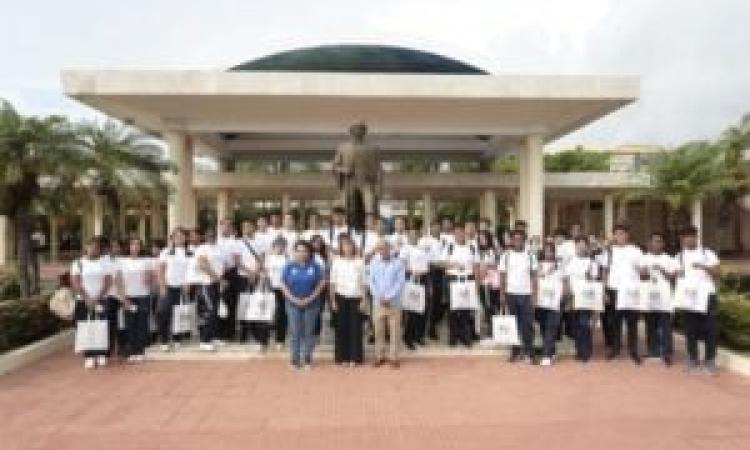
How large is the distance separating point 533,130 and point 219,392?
16.5 m

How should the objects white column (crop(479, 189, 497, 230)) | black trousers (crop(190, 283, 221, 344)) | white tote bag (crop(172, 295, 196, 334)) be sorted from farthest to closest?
1. white column (crop(479, 189, 497, 230))
2. black trousers (crop(190, 283, 221, 344))
3. white tote bag (crop(172, 295, 196, 334))

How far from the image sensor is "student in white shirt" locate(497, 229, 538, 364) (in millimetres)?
10922

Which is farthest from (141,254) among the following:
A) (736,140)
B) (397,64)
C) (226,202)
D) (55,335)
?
(226,202)

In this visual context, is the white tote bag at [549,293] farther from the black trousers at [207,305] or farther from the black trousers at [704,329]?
the black trousers at [207,305]

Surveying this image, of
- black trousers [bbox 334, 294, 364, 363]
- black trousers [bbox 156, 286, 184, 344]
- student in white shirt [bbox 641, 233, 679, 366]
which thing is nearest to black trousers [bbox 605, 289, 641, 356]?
student in white shirt [bbox 641, 233, 679, 366]

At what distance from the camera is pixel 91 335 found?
10711 mm

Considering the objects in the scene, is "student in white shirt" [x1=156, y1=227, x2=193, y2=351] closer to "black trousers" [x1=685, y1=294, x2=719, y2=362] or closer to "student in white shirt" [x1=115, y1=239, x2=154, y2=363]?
"student in white shirt" [x1=115, y1=239, x2=154, y2=363]

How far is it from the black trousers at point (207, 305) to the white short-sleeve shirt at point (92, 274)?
1264 mm

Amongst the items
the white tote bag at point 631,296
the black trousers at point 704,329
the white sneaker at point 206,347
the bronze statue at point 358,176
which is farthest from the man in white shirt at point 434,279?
the black trousers at point 704,329

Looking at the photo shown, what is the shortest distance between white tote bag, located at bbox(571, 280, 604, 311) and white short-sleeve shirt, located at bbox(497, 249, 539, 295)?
1.81 feet

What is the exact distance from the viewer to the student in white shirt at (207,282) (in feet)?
37.7

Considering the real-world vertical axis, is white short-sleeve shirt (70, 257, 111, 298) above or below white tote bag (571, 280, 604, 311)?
above

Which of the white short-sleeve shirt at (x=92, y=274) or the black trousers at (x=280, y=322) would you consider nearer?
the white short-sleeve shirt at (x=92, y=274)

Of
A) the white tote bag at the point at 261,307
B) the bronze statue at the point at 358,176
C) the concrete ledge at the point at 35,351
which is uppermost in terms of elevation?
the bronze statue at the point at 358,176
